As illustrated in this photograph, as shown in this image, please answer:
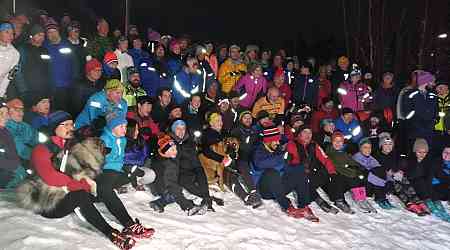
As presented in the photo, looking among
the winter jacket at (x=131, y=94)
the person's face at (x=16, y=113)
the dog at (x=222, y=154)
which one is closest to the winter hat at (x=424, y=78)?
the dog at (x=222, y=154)

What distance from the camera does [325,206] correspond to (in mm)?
7055

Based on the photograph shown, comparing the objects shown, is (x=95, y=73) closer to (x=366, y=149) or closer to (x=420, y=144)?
(x=366, y=149)

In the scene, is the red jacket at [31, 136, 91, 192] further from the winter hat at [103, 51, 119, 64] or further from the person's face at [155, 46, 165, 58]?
the person's face at [155, 46, 165, 58]

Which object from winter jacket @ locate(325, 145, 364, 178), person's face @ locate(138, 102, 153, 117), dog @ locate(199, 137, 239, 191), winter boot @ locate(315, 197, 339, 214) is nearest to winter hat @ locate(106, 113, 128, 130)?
person's face @ locate(138, 102, 153, 117)

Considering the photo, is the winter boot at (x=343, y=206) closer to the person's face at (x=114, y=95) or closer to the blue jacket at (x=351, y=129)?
the blue jacket at (x=351, y=129)

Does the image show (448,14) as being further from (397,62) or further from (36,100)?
(36,100)

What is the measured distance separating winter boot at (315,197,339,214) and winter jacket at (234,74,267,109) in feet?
7.70

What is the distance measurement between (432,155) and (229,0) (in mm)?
17284

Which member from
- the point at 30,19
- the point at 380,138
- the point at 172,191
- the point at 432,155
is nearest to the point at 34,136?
the point at 172,191

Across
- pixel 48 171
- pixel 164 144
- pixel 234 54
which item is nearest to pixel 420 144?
pixel 234 54

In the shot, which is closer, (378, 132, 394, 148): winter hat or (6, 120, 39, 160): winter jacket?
(6, 120, 39, 160): winter jacket

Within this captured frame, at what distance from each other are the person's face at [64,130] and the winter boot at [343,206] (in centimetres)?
429

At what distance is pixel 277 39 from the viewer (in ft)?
81.6

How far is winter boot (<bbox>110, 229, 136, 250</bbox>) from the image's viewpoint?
15.0 feet
